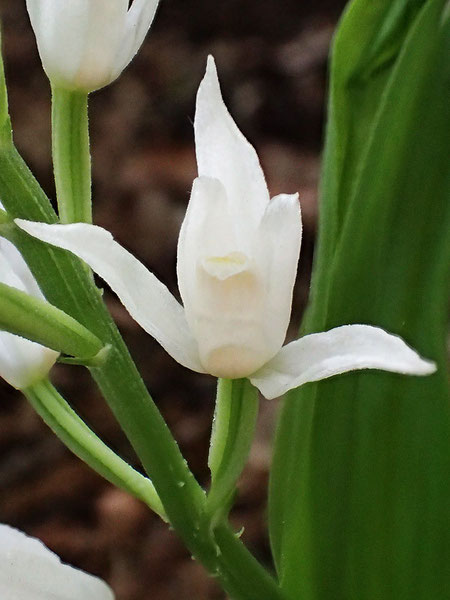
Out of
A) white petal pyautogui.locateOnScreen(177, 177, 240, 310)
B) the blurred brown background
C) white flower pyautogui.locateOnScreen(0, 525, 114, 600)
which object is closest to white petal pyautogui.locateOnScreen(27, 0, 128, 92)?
white petal pyautogui.locateOnScreen(177, 177, 240, 310)

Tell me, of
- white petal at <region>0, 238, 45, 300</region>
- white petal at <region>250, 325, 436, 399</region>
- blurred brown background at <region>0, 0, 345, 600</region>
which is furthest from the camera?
blurred brown background at <region>0, 0, 345, 600</region>

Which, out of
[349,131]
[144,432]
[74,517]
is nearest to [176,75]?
[74,517]

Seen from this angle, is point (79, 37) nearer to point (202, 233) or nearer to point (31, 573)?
point (202, 233)

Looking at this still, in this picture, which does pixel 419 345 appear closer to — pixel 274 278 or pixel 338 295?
pixel 338 295

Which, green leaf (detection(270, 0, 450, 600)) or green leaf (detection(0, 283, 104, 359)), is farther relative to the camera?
green leaf (detection(270, 0, 450, 600))

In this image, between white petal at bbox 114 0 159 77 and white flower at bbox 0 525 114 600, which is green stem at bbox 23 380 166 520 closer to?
white flower at bbox 0 525 114 600

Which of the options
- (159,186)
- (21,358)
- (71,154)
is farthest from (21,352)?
(159,186)

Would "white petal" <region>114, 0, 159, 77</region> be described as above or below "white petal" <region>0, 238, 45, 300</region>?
above

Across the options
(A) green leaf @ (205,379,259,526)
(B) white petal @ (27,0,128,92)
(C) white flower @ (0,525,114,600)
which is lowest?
(C) white flower @ (0,525,114,600)
